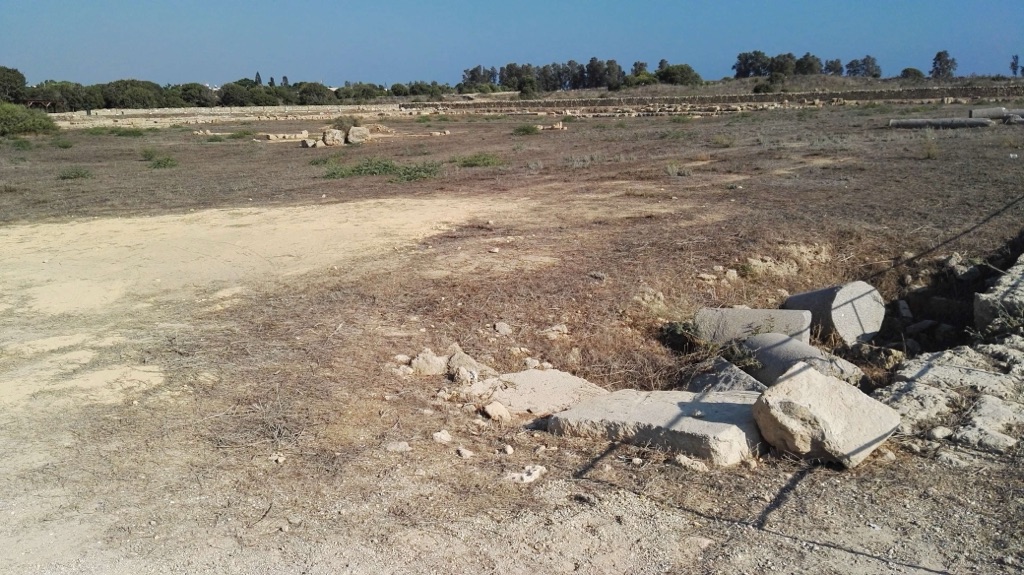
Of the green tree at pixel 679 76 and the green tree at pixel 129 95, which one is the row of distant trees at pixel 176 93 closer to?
the green tree at pixel 129 95

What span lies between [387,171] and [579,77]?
97.3 metres

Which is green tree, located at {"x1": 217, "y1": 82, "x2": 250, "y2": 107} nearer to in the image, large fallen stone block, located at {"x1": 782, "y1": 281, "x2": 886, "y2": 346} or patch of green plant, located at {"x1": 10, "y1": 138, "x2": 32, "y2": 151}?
patch of green plant, located at {"x1": 10, "y1": 138, "x2": 32, "y2": 151}

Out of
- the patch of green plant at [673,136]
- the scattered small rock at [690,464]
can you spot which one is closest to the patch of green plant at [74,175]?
the patch of green plant at [673,136]

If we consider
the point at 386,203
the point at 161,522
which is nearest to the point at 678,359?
the point at 161,522

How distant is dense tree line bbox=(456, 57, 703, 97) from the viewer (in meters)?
84.8

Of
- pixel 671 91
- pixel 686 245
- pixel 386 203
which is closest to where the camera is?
pixel 686 245

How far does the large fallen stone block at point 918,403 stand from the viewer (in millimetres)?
4898

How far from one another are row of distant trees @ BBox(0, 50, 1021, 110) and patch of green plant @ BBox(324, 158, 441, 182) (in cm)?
5361

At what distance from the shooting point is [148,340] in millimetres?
7055

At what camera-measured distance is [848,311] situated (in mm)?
7797

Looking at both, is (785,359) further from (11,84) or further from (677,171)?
(11,84)

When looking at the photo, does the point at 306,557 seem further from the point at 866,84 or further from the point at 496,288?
the point at 866,84

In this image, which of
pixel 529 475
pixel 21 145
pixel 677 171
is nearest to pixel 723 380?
pixel 529 475

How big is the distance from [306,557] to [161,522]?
0.96 metres
